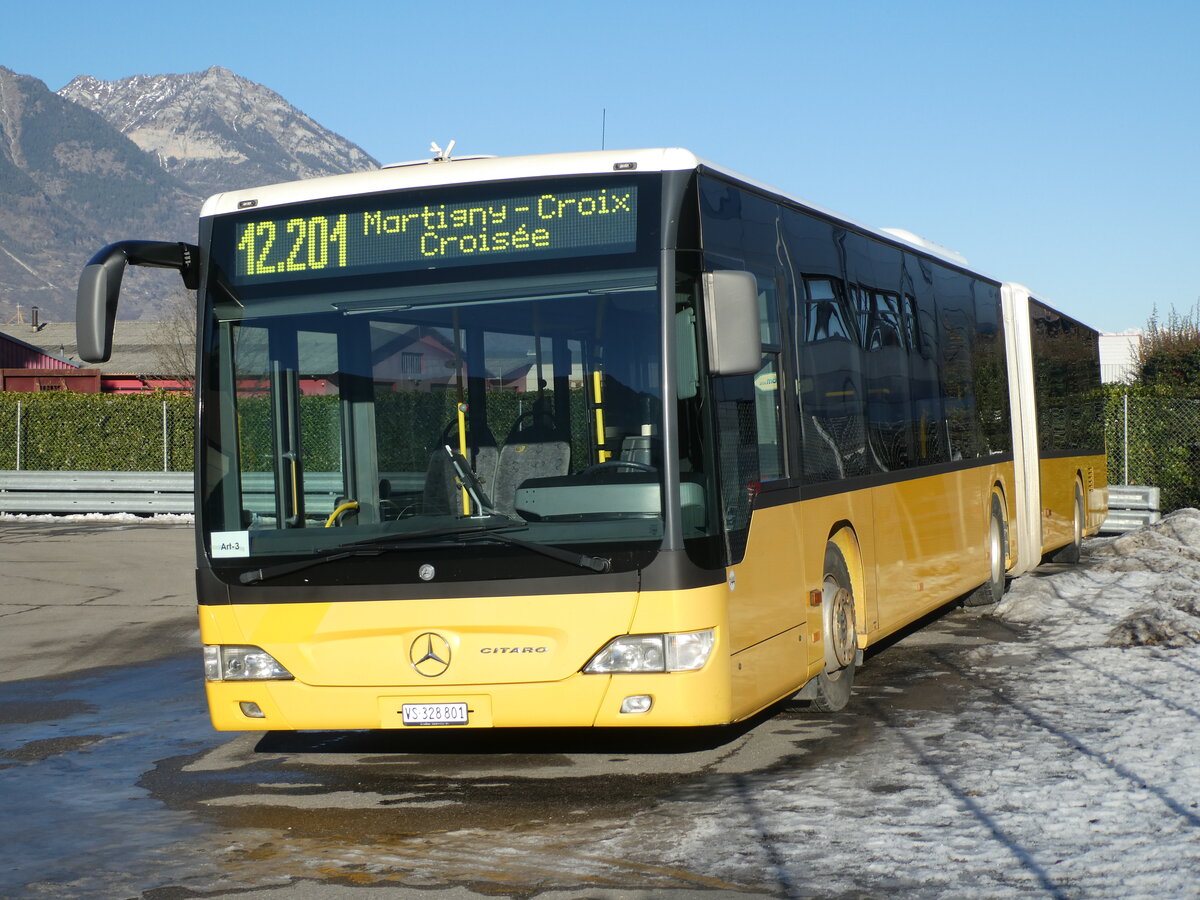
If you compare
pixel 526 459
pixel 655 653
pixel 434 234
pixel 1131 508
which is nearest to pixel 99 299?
pixel 434 234

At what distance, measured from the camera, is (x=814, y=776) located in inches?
305

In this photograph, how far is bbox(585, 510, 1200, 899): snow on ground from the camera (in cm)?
588

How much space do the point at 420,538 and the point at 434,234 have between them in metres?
1.46

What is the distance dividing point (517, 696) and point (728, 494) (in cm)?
137

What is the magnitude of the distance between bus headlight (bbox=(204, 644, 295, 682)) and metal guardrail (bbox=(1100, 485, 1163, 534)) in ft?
64.8

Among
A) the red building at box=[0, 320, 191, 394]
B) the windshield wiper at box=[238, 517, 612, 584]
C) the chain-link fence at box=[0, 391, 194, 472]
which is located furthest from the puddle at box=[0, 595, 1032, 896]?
the red building at box=[0, 320, 191, 394]

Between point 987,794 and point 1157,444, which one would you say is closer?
point 987,794

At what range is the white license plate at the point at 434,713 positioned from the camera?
7422 millimetres

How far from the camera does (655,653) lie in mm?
7199

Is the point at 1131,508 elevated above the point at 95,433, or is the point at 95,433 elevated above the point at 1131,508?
the point at 95,433

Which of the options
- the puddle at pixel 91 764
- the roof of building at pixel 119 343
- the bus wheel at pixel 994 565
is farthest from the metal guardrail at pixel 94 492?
the roof of building at pixel 119 343

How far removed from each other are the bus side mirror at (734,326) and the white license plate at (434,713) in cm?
197

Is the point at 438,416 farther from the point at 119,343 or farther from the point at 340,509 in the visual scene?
the point at 119,343

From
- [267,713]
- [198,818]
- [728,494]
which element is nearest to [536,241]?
[728,494]
